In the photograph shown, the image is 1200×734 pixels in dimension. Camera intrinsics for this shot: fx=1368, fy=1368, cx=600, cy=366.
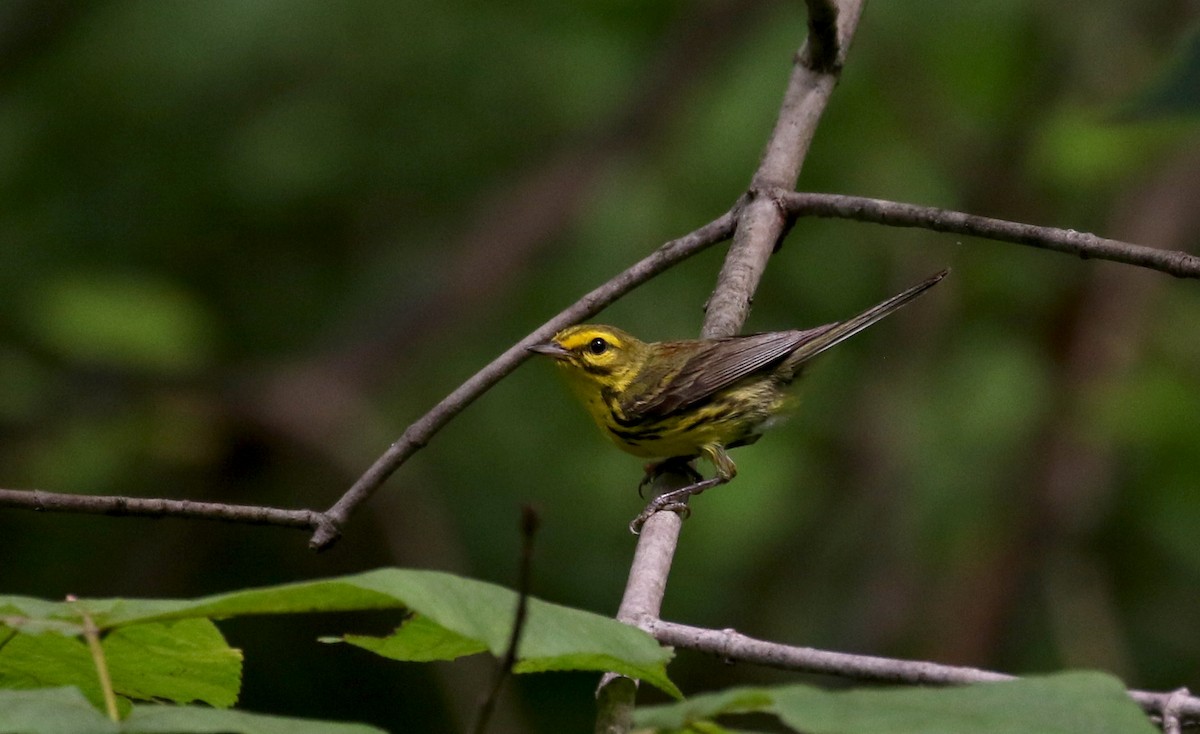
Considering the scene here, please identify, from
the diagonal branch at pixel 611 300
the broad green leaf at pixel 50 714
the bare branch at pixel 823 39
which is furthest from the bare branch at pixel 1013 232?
the broad green leaf at pixel 50 714

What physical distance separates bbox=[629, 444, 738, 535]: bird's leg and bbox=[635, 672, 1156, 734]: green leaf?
2309mm

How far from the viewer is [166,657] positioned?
205cm

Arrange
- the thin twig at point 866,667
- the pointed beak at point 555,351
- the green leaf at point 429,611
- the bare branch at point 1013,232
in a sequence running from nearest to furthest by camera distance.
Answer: the green leaf at point 429,611, the thin twig at point 866,667, the bare branch at point 1013,232, the pointed beak at point 555,351

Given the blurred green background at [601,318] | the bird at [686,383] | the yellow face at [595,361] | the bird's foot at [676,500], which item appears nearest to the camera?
the bird's foot at [676,500]

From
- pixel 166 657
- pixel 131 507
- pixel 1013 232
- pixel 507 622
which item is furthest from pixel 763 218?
pixel 507 622

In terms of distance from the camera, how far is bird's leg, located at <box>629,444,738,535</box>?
13.5 ft

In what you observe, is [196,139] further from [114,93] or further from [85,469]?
[85,469]

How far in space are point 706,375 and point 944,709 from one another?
4.64 meters

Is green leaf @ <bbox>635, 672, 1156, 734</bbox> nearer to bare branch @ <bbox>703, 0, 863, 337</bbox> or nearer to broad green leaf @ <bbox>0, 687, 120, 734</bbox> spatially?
broad green leaf @ <bbox>0, 687, 120, 734</bbox>

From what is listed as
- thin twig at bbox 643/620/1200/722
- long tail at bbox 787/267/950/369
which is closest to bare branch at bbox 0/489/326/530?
thin twig at bbox 643/620/1200/722

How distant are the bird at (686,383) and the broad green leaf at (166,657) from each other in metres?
3.45

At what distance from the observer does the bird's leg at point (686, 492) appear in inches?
162

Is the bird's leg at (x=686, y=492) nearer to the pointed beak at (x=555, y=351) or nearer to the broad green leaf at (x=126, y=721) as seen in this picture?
the pointed beak at (x=555, y=351)

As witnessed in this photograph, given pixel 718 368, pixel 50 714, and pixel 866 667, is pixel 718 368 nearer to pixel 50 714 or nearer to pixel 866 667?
pixel 866 667
